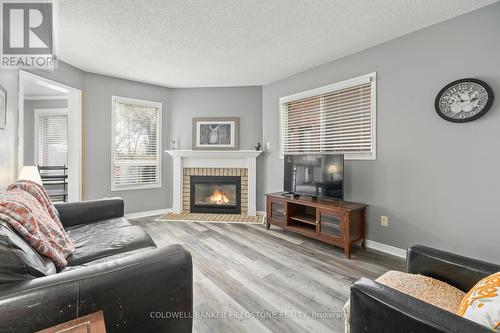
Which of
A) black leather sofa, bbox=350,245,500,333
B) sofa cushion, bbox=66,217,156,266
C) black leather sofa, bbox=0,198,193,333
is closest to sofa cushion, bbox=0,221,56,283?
black leather sofa, bbox=0,198,193,333

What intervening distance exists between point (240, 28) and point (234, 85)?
6.42 feet

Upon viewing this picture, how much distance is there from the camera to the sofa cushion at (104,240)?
152 cm

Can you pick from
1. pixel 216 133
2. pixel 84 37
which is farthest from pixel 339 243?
pixel 84 37

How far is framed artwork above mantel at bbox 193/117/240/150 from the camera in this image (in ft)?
14.4

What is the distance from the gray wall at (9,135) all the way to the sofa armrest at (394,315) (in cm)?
327

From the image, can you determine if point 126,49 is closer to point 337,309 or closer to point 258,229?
point 258,229

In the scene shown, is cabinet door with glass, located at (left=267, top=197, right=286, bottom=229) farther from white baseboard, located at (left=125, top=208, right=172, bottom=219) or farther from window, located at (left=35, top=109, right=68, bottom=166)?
window, located at (left=35, top=109, right=68, bottom=166)

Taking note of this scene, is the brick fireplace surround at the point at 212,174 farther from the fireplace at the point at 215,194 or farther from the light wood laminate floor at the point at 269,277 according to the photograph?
the light wood laminate floor at the point at 269,277

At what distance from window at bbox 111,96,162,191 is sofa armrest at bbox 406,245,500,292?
13.9 ft

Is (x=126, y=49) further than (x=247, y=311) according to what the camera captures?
Yes

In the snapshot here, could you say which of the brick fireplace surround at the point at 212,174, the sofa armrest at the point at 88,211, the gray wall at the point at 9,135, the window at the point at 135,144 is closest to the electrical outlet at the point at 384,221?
the brick fireplace surround at the point at 212,174

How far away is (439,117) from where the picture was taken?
7.50 feet

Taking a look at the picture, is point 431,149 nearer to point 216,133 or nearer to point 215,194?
point 216,133

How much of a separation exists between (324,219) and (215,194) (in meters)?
2.40
